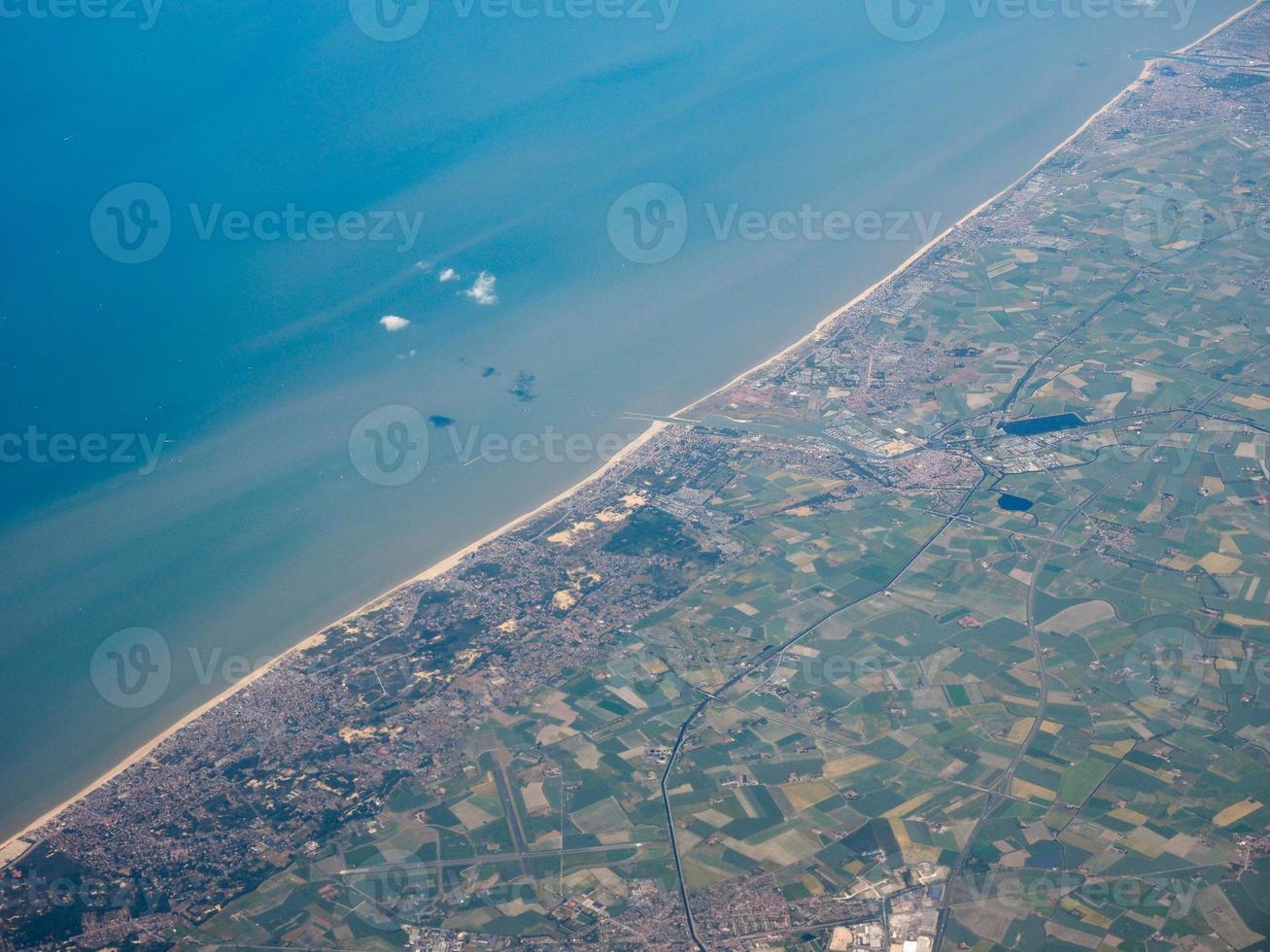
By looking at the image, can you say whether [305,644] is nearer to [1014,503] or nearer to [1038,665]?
[1038,665]

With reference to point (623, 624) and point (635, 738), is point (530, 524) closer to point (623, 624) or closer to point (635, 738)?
point (623, 624)

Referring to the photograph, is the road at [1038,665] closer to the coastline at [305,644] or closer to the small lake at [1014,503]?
the small lake at [1014,503]

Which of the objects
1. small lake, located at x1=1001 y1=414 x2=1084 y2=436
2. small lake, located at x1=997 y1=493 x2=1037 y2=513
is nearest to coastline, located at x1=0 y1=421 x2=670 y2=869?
small lake, located at x1=997 y1=493 x2=1037 y2=513
